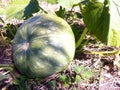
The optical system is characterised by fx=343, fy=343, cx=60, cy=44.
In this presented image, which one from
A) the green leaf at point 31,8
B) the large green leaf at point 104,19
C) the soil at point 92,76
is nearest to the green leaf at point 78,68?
the soil at point 92,76

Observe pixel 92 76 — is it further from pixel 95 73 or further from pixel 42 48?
pixel 42 48

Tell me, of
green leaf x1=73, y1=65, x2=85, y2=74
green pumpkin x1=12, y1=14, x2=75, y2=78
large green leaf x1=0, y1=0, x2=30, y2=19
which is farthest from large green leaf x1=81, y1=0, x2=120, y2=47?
large green leaf x1=0, y1=0, x2=30, y2=19

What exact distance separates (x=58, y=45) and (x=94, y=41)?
0.61m

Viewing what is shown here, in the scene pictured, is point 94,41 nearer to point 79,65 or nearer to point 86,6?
point 79,65

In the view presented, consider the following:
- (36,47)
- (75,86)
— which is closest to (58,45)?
(36,47)

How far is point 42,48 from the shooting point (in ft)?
7.83

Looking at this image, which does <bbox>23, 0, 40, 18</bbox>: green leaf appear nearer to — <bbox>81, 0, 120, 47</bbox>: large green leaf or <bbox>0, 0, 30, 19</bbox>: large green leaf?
<bbox>0, 0, 30, 19</bbox>: large green leaf

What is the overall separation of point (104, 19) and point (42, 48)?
48cm

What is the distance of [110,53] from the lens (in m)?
2.72

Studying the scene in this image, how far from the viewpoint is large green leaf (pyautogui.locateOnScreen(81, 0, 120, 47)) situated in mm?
2264

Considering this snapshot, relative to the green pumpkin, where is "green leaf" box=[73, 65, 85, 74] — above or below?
below

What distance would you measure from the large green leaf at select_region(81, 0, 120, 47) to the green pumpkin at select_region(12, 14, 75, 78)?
0.18 metres

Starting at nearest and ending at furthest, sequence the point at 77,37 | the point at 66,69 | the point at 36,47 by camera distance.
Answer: the point at 36,47 → the point at 66,69 → the point at 77,37

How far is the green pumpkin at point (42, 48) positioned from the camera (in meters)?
2.38
